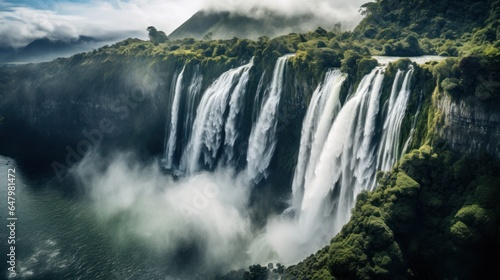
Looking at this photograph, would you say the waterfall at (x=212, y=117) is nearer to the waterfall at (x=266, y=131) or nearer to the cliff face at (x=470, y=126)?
the waterfall at (x=266, y=131)

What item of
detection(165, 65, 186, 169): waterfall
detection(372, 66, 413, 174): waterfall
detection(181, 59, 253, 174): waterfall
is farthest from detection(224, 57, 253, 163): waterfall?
detection(372, 66, 413, 174): waterfall

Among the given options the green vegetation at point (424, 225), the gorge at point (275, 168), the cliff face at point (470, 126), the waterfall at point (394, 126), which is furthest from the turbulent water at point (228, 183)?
the green vegetation at point (424, 225)

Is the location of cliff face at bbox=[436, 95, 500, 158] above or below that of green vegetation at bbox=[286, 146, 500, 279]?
above

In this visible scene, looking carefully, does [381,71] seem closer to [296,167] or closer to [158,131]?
[296,167]

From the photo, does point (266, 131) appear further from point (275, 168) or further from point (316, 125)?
point (316, 125)

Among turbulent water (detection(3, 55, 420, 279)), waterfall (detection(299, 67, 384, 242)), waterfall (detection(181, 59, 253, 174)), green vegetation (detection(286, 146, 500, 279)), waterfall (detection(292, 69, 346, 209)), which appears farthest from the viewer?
waterfall (detection(181, 59, 253, 174))

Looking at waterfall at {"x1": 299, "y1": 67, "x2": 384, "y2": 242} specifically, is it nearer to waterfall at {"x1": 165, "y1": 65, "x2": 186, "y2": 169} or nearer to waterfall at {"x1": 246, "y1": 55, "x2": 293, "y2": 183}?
waterfall at {"x1": 246, "y1": 55, "x2": 293, "y2": 183}

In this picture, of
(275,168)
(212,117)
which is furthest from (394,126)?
(212,117)
